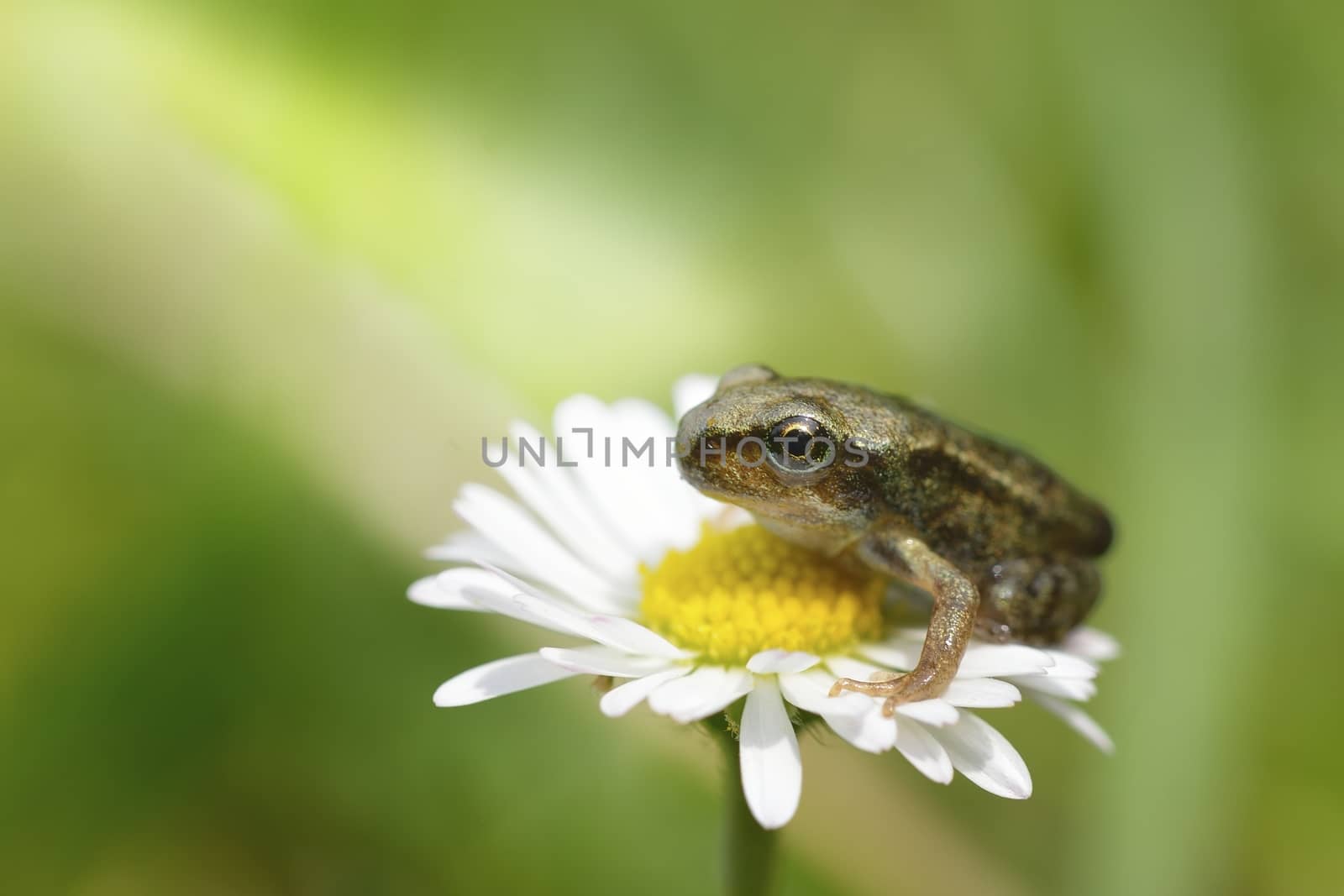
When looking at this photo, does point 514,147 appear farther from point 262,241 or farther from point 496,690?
point 496,690

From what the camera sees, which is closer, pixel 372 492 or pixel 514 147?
pixel 372 492

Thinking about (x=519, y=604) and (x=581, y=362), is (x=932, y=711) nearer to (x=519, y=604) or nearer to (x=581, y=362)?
(x=519, y=604)

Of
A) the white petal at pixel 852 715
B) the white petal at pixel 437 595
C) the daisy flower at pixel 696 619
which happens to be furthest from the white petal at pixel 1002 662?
the white petal at pixel 437 595

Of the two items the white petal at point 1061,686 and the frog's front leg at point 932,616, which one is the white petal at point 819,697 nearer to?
the frog's front leg at point 932,616

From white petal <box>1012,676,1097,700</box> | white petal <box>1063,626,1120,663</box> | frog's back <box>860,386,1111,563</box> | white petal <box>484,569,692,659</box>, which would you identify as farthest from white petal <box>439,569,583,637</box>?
white petal <box>1063,626,1120,663</box>

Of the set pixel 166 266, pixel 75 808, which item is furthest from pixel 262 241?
pixel 75 808

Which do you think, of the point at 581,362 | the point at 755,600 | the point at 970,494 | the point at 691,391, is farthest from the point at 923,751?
the point at 581,362
